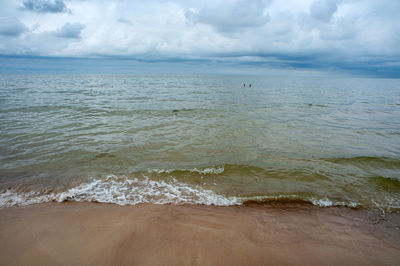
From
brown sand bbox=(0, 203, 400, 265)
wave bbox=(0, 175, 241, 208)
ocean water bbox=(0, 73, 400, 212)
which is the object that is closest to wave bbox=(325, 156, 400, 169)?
ocean water bbox=(0, 73, 400, 212)

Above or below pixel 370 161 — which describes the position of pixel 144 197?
below

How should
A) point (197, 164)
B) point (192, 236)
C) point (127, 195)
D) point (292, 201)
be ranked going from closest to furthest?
1. point (192, 236)
2. point (292, 201)
3. point (127, 195)
4. point (197, 164)

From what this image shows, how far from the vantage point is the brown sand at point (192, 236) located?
11.4 feet

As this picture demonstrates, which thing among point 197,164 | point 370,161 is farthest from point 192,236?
point 370,161

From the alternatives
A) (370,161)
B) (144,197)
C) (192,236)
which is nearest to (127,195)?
(144,197)

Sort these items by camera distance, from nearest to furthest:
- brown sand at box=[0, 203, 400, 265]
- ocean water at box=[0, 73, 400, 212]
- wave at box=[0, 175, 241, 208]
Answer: brown sand at box=[0, 203, 400, 265], wave at box=[0, 175, 241, 208], ocean water at box=[0, 73, 400, 212]

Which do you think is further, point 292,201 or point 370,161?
point 370,161

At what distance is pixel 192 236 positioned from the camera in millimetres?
3965

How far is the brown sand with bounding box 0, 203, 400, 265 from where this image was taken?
11.4 feet

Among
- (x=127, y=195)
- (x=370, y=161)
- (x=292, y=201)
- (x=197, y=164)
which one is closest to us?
(x=292, y=201)

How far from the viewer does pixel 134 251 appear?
3.56 m

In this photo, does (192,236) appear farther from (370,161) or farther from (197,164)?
(370,161)

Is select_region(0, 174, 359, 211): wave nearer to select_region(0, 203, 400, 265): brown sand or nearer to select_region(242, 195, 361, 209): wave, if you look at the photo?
select_region(242, 195, 361, 209): wave

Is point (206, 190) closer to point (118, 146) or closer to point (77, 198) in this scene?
point (77, 198)
